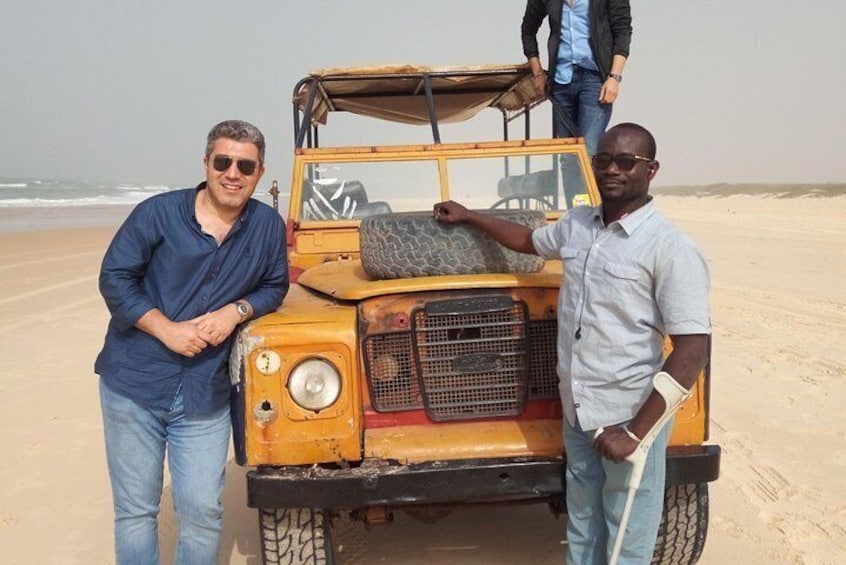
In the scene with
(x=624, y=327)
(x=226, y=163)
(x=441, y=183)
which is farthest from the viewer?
(x=441, y=183)

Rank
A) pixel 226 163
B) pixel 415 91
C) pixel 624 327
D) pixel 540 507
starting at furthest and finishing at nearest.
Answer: pixel 415 91 < pixel 540 507 < pixel 226 163 < pixel 624 327

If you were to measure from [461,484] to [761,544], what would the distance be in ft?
5.70

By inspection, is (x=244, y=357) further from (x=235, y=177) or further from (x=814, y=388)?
(x=814, y=388)

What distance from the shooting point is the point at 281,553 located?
9.27 feet

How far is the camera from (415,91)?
18.2 feet

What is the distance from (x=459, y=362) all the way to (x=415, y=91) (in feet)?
10.3

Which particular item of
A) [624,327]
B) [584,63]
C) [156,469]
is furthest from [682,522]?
[584,63]

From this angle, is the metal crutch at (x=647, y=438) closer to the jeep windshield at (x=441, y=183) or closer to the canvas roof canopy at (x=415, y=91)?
the jeep windshield at (x=441, y=183)

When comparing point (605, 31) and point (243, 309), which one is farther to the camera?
point (605, 31)

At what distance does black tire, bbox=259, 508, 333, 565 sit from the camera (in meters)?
2.78

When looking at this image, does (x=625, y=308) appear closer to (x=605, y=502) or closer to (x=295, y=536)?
(x=605, y=502)

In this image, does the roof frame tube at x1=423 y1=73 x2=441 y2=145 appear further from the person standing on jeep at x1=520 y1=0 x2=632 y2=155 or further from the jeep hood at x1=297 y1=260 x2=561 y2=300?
the jeep hood at x1=297 y1=260 x2=561 y2=300

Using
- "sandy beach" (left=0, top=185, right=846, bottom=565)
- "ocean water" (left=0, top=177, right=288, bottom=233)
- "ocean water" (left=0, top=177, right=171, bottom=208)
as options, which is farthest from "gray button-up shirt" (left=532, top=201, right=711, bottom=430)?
"ocean water" (left=0, top=177, right=171, bottom=208)

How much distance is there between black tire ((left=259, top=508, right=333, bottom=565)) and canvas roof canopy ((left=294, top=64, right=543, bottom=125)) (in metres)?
2.82
